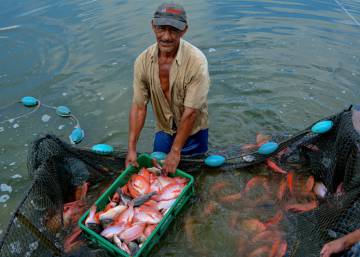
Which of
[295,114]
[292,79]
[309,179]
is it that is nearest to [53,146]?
[309,179]

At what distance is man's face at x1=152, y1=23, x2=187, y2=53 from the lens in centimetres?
323

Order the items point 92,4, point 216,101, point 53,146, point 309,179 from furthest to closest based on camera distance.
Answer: point 92,4 → point 216,101 → point 309,179 → point 53,146

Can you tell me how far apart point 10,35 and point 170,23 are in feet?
27.5

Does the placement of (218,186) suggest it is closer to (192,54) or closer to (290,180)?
(290,180)

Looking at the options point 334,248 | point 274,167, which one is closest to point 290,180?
point 274,167

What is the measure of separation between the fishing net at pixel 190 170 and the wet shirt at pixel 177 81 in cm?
78

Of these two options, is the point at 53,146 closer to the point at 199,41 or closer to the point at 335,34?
the point at 199,41

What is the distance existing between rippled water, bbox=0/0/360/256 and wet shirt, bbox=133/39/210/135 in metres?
1.21

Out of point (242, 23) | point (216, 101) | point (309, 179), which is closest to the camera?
point (309, 179)

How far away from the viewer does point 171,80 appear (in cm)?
356

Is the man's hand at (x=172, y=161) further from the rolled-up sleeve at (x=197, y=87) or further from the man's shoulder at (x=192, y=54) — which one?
the man's shoulder at (x=192, y=54)

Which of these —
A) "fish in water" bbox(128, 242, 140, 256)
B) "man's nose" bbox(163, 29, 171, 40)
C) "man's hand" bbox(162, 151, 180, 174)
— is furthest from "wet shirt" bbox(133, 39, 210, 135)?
"fish in water" bbox(128, 242, 140, 256)

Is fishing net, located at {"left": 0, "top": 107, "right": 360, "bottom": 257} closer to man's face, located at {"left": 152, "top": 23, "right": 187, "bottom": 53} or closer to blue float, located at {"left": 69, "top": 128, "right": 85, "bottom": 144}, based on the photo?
man's face, located at {"left": 152, "top": 23, "right": 187, "bottom": 53}

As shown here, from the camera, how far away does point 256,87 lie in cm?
722
